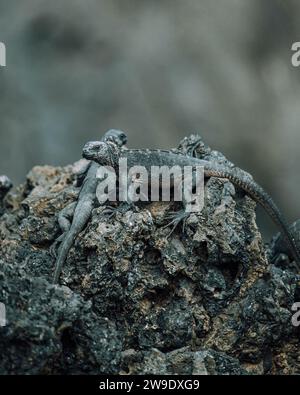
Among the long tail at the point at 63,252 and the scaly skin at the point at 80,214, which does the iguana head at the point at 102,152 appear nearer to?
the scaly skin at the point at 80,214

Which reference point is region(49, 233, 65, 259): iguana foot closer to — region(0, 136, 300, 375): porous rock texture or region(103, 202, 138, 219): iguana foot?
region(0, 136, 300, 375): porous rock texture

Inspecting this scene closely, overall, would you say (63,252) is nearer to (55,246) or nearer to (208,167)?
(55,246)

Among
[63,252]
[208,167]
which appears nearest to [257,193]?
[208,167]

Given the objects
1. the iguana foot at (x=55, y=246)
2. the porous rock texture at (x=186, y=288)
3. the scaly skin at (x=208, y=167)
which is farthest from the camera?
the scaly skin at (x=208, y=167)

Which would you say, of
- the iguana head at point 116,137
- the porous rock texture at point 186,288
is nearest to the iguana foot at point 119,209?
the porous rock texture at point 186,288

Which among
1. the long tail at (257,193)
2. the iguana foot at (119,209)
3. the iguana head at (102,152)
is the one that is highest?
the iguana head at (102,152)

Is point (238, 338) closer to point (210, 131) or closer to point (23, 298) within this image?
point (23, 298)

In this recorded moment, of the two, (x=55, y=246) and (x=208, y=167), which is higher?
(x=208, y=167)

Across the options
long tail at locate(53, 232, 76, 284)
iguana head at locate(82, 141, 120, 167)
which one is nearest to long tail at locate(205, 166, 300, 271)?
iguana head at locate(82, 141, 120, 167)
